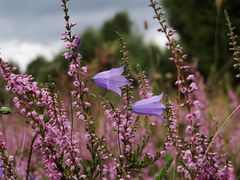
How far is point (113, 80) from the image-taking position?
7.61 ft

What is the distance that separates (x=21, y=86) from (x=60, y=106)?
190 mm

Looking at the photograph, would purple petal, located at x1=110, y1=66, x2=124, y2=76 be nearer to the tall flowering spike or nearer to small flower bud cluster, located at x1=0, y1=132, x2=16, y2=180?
the tall flowering spike

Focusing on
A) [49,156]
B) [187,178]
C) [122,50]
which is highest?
[122,50]

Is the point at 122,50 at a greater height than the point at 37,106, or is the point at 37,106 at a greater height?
the point at 122,50

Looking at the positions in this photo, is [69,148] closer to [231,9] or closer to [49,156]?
[49,156]

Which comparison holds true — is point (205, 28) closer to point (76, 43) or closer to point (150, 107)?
point (150, 107)

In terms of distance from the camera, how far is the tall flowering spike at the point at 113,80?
2.29 meters

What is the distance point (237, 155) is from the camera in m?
4.92

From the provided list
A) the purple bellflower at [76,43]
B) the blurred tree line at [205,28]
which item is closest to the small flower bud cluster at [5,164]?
the purple bellflower at [76,43]

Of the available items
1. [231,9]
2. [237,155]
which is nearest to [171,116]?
[237,155]

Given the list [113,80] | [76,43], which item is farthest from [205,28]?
[76,43]

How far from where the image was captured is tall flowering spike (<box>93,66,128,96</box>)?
2295 mm

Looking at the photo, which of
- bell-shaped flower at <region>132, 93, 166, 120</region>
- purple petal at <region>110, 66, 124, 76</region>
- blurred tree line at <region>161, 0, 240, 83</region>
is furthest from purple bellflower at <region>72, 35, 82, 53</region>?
blurred tree line at <region>161, 0, 240, 83</region>

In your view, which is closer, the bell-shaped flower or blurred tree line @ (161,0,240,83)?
the bell-shaped flower
